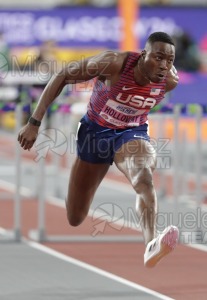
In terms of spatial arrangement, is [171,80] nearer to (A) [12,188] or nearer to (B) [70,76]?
(B) [70,76]

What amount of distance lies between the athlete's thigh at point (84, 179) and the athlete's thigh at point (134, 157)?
0.39 m

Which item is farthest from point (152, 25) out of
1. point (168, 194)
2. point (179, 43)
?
point (168, 194)

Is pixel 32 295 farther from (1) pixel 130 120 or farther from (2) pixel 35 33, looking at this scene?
(2) pixel 35 33

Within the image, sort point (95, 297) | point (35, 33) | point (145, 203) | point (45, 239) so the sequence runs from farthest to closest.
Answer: point (35, 33) < point (45, 239) < point (95, 297) < point (145, 203)

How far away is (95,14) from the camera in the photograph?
87.7ft

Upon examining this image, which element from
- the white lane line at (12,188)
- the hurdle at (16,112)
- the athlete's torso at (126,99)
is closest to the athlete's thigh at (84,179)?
the athlete's torso at (126,99)

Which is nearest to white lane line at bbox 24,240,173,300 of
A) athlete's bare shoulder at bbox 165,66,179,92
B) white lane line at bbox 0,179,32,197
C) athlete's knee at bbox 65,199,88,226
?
athlete's knee at bbox 65,199,88,226

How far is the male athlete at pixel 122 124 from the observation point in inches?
306

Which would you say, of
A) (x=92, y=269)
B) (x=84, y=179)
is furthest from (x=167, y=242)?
(x=92, y=269)

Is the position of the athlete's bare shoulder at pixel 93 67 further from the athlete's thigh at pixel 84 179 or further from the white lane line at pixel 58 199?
the white lane line at pixel 58 199

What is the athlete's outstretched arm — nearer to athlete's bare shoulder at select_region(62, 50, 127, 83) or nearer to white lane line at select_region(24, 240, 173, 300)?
athlete's bare shoulder at select_region(62, 50, 127, 83)

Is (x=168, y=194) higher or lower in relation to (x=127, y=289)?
higher

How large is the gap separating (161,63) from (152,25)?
62.3 feet

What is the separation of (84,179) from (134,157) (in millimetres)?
746
